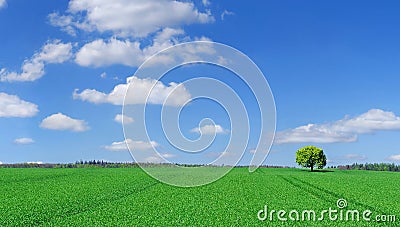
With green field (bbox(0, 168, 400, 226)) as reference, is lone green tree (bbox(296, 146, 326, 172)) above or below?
above

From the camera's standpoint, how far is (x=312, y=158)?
247 ft

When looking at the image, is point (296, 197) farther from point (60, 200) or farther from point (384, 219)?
point (60, 200)

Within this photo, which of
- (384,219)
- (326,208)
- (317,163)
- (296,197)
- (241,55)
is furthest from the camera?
(317,163)

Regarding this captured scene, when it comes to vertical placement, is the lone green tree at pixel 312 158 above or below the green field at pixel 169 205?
above

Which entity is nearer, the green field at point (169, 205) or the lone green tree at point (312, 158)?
the green field at point (169, 205)

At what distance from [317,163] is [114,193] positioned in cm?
5084

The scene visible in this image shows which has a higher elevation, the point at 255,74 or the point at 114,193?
the point at 255,74

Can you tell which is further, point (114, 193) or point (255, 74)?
point (114, 193)

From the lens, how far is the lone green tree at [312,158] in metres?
75.2

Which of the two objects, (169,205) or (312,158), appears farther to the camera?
(312,158)

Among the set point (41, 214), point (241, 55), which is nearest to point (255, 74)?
point (241, 55)

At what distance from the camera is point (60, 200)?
26.7 m

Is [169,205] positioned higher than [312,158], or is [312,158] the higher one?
[312,158]

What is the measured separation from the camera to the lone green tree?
7519 centimetres
